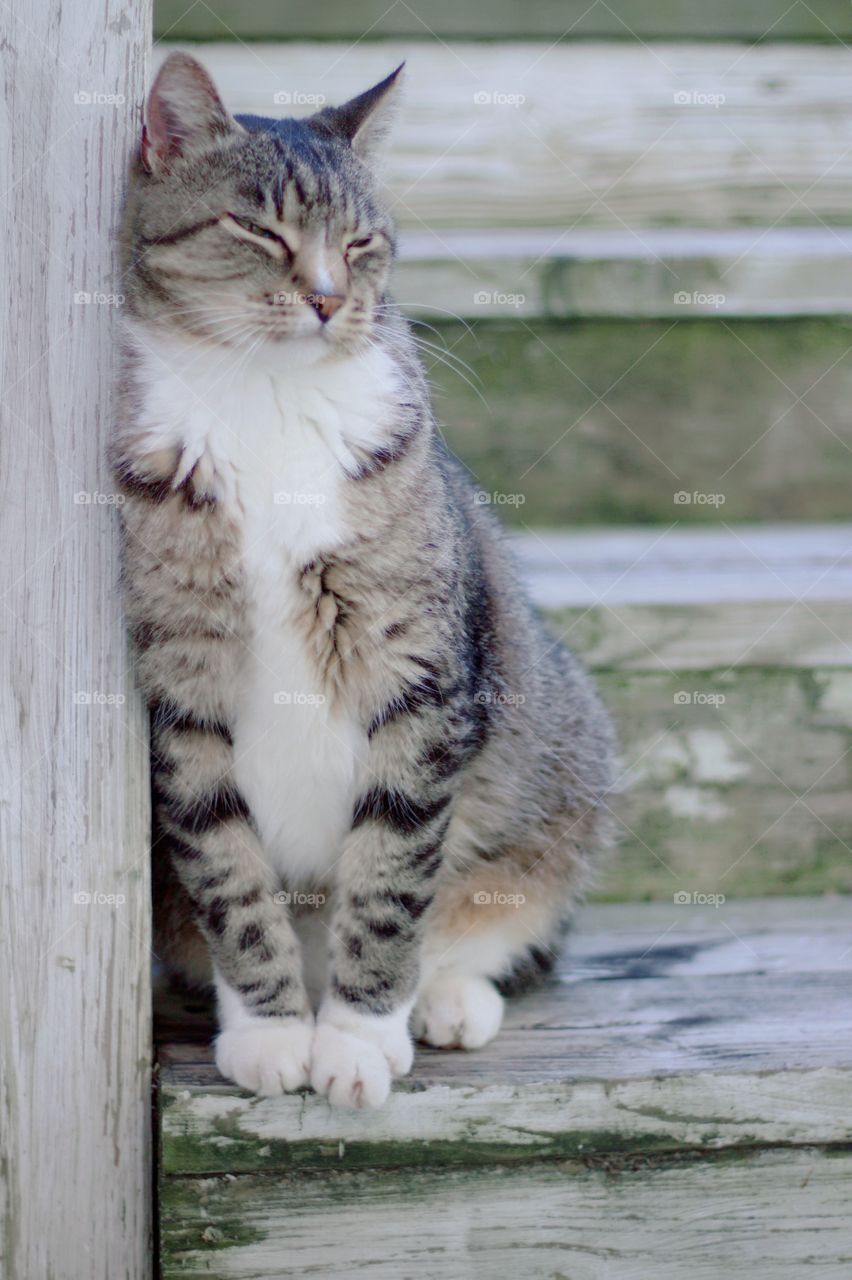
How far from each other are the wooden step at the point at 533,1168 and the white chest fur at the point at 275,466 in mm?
539

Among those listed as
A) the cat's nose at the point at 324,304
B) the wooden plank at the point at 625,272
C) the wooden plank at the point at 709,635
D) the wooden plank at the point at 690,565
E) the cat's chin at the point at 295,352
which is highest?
the cat's nose at the point at 324,304

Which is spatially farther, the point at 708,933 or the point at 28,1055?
the point at 708,933

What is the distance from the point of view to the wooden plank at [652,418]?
2.88 metres

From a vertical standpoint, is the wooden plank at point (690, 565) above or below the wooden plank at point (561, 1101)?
above

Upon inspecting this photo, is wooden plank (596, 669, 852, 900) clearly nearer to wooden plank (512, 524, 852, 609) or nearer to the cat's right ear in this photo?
wooden plank (512, 524, 852, 609)

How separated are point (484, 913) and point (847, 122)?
1.85m

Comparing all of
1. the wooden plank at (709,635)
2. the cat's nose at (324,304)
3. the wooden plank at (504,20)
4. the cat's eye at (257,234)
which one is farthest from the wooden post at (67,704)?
the wooden plank at (709,635)

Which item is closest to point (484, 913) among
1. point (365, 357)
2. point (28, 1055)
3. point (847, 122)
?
point (28, 1055)

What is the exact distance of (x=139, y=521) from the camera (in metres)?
1.87

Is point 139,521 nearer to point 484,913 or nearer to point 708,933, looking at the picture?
point 484,913

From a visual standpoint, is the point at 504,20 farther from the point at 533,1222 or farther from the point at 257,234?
the point at 533,1222

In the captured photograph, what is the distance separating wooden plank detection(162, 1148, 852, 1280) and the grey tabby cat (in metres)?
0.17

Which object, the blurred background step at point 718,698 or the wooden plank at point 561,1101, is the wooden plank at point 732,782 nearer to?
the blurred background step at point 718,698

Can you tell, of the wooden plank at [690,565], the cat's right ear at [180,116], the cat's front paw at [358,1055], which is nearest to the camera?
→ the cat's right ear at [180,116]
